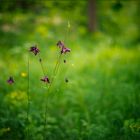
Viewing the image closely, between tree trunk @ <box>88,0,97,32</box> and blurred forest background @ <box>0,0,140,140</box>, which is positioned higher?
tree trunk @ <box>88,0,97,32</box>

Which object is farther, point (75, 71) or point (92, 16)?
point (92, 16)

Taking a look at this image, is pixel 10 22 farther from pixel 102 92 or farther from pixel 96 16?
pixel 102 92

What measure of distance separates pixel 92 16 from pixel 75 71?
15.1ft

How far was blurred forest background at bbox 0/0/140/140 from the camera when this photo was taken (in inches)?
157

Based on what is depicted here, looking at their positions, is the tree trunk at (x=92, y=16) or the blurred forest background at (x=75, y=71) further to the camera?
the tree trunk at (x=92, y=16)

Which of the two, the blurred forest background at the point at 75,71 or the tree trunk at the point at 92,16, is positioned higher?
the tree trunk at the point at 92,16

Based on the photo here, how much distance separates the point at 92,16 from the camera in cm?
1052

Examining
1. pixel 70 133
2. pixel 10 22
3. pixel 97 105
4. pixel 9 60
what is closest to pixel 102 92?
pixel 97 105

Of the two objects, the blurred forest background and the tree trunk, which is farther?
the tree trunk

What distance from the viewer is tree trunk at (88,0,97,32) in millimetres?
10303

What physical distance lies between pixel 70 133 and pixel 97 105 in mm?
994

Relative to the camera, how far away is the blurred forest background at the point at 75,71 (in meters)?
3.98

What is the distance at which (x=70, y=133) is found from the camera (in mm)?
4008

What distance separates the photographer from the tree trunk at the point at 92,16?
406 inches
